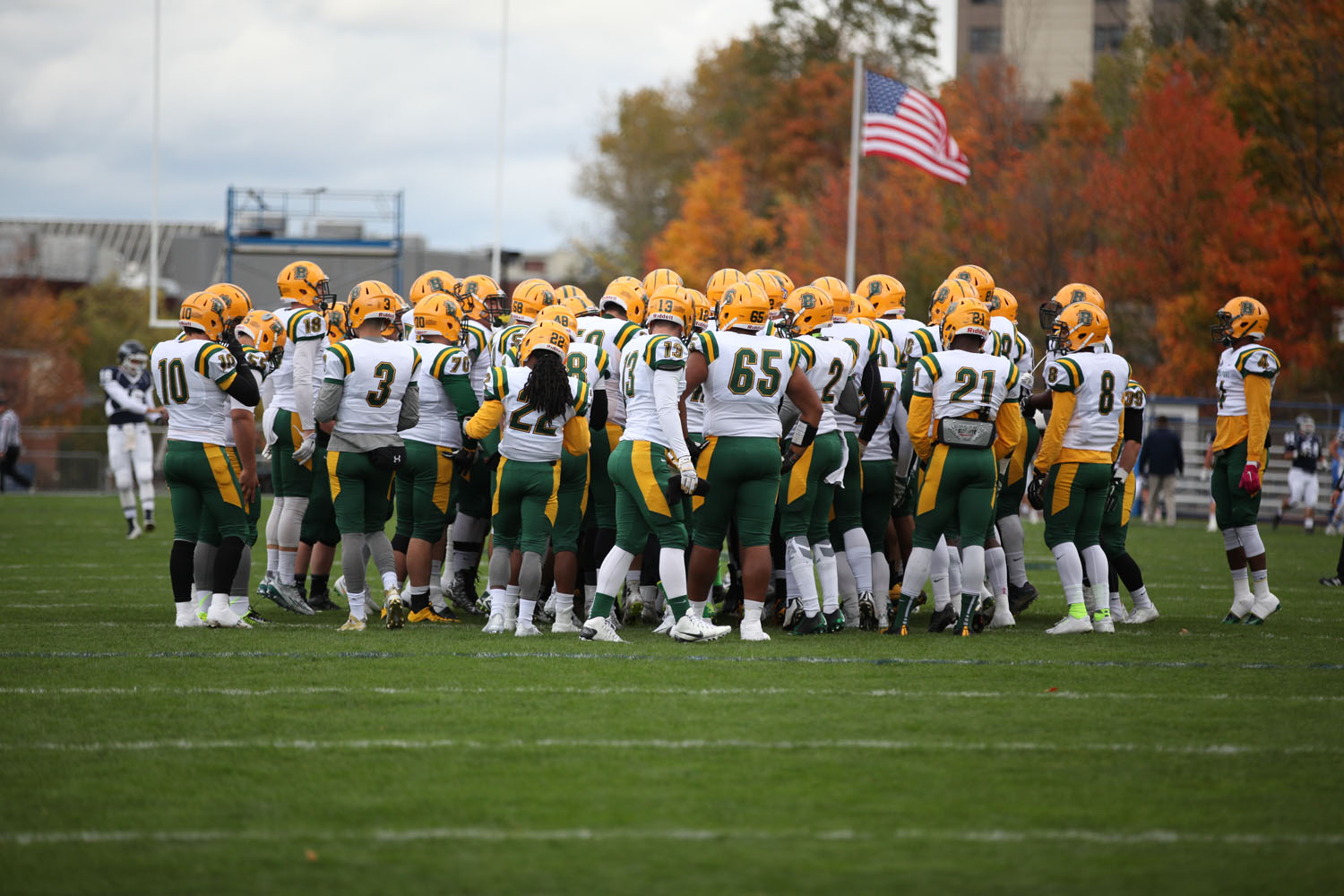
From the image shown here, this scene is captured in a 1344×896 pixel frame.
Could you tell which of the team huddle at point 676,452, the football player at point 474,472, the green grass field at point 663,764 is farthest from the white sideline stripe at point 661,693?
the football player at point 474,472

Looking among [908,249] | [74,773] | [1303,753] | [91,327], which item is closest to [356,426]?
[74,773]

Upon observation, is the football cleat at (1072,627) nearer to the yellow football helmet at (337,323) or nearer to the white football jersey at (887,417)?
the white football jersey at (887,417)

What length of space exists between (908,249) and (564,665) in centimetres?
2600

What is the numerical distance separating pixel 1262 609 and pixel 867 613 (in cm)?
300

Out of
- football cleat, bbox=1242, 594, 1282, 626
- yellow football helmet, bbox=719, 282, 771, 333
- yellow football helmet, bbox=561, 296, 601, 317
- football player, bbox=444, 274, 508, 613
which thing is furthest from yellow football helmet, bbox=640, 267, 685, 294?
football cleat, bbox=1242, 594, 1282, 626

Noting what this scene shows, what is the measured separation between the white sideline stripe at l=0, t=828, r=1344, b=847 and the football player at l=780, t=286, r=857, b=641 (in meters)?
4.12

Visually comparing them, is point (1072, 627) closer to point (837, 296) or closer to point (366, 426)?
point (837, 296)

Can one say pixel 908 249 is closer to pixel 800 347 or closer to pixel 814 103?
pixel 814 103

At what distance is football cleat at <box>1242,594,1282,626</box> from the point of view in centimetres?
1015

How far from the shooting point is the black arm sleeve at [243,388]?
8805mm

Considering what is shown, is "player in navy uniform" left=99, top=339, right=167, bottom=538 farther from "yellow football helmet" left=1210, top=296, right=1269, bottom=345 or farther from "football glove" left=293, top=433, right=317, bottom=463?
"yellow football helmet" left=1210, top=296, right=1269, bottom=345

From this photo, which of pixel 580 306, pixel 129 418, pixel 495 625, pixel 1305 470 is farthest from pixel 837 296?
pixel 1305 470

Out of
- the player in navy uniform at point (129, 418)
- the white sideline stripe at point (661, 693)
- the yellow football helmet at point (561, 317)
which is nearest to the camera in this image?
the white sideline stripe at point (661, 693)

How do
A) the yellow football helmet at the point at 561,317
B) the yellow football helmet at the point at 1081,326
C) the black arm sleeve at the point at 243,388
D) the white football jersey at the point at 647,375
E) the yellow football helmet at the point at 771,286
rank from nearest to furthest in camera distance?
the white football jersey at the point at 647,375, the yellow football helmet at the point at 771,286, the black arm sleeve at the point at 243,388, the yellow football helmet at the point at 561,317, the yellow football helmet at the point at 1081,326
